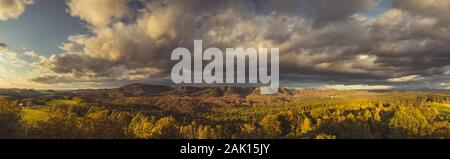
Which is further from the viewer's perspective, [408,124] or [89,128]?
[408,124]

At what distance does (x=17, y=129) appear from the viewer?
4647cm

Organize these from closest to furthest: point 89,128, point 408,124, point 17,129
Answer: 1. point 17,129
2. point 89,128
3. point 408,124
